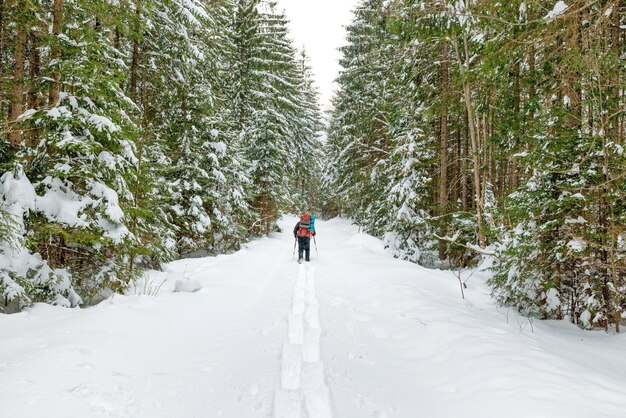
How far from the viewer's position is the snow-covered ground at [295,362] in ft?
10.7

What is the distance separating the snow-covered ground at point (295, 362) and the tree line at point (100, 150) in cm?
115

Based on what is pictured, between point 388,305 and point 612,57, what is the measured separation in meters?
5.97

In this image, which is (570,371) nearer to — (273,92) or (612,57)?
(612,57)

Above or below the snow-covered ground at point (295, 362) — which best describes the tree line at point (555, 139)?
above

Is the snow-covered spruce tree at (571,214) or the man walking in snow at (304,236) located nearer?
the snow-covered spruce tree at (571,214)

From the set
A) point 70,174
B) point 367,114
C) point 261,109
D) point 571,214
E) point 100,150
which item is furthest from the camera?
point 261,109

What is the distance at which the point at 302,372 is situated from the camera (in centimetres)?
412

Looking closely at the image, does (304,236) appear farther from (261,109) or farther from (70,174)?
(261,109)

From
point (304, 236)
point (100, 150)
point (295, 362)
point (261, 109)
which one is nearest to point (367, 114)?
point (261, 109)

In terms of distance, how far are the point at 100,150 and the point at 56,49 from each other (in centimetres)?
205

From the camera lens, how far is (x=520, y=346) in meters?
4.55

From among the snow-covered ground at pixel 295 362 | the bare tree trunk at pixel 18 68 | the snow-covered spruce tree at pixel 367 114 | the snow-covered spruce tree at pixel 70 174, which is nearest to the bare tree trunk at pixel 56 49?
the snow-covered spruce tree at pixel 70 174

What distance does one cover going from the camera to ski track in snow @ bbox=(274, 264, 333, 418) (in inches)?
131

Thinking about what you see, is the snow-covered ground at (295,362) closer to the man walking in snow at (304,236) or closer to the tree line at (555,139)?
the tree line at (555,139)
